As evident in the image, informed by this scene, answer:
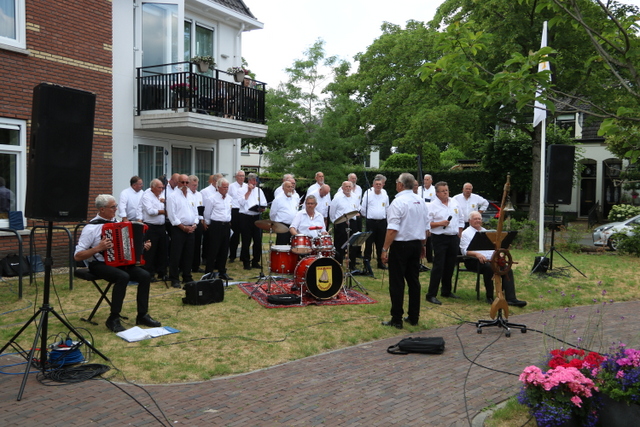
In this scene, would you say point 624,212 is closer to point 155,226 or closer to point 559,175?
point 559,175

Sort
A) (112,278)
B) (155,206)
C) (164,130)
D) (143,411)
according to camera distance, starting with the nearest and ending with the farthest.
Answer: (143,411) → (112,278) → (155,206) → (164,130)

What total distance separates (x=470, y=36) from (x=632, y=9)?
18.8 m

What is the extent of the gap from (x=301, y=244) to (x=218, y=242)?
8.04 ft

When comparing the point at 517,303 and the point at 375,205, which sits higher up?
the point at 375,205

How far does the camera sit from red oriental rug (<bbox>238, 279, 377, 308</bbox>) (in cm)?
900

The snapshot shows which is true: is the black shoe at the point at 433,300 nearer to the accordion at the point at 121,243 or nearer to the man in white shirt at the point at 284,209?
the man in white shirt at the point at 284,209

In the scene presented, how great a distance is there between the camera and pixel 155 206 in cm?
1003

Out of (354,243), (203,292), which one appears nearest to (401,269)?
(354,243)

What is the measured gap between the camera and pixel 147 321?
734 centimetres

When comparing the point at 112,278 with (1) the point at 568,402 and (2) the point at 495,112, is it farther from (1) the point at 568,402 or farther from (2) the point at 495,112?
(2) the point at 495,112

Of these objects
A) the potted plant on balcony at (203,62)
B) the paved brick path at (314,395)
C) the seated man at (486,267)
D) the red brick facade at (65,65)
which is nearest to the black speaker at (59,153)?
the paved brick path at (314,395)

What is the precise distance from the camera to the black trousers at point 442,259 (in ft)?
30.3

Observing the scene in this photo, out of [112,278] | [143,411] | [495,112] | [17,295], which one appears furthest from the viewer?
[495,112]

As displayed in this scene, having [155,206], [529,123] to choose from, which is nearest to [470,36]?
[155,206]
